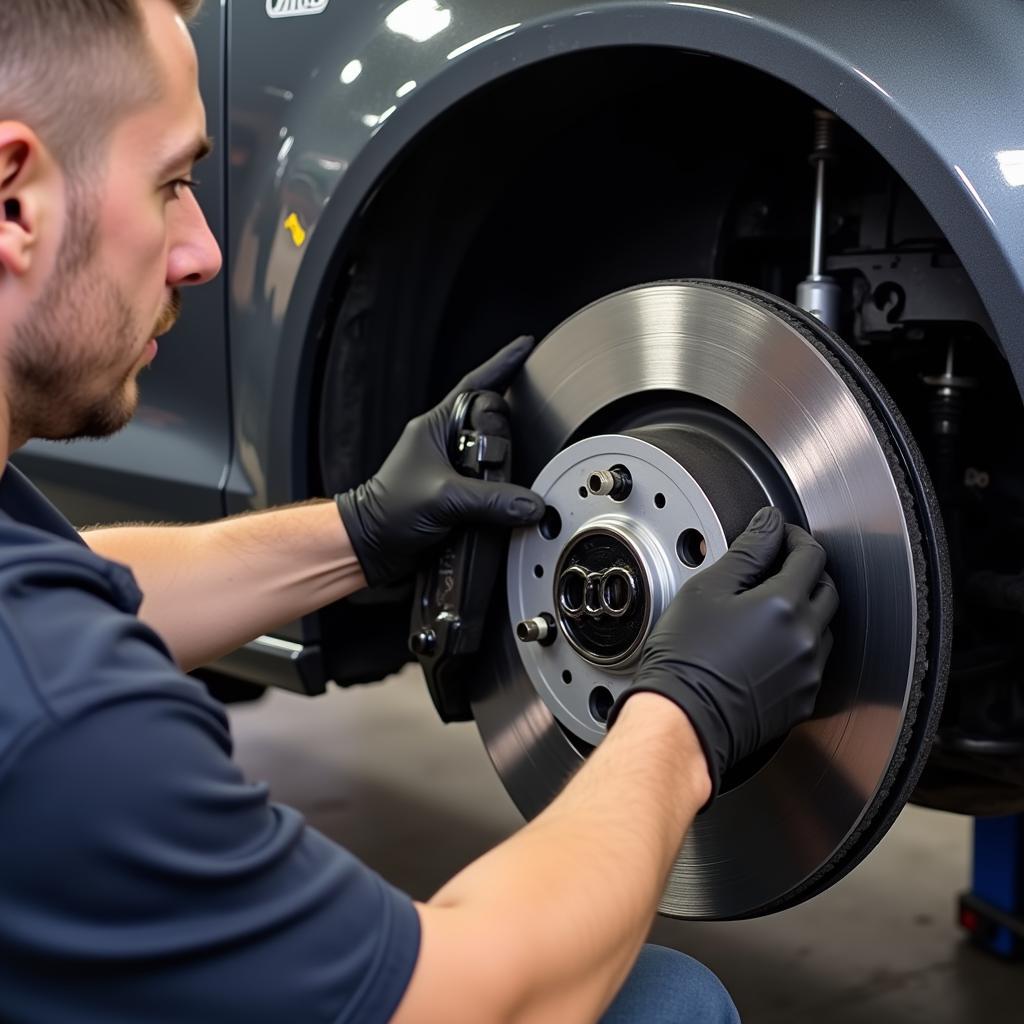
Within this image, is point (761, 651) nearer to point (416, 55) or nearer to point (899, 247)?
point (899, 247)

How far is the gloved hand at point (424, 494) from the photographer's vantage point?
100cm

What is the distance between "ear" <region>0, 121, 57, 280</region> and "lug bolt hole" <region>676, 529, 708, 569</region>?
1.47 ft

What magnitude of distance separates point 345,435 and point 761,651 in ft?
1.62

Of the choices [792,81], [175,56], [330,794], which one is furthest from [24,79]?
[330,794]

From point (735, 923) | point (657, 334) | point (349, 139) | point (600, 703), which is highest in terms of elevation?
point (349, 139)

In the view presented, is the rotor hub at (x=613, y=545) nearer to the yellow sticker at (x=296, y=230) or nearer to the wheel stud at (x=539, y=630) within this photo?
the wheel stud at (x=539, y=630)

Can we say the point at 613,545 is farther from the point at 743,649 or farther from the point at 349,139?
the point at 349,139

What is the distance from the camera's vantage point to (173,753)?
0.50m

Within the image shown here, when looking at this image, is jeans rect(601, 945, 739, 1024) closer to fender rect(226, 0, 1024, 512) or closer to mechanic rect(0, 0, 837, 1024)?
mechanic rect(0, 0, 837, 1024)

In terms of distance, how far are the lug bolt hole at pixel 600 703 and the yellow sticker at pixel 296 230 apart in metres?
0.46

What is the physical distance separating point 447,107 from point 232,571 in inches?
16.0

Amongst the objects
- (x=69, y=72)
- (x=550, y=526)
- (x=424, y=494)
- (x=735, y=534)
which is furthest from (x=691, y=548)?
(x=69, y=72)

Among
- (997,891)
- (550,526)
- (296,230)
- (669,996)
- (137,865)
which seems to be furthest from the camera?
(997,891)

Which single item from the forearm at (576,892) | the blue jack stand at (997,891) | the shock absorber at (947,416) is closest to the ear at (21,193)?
the forearm at (576,892)
